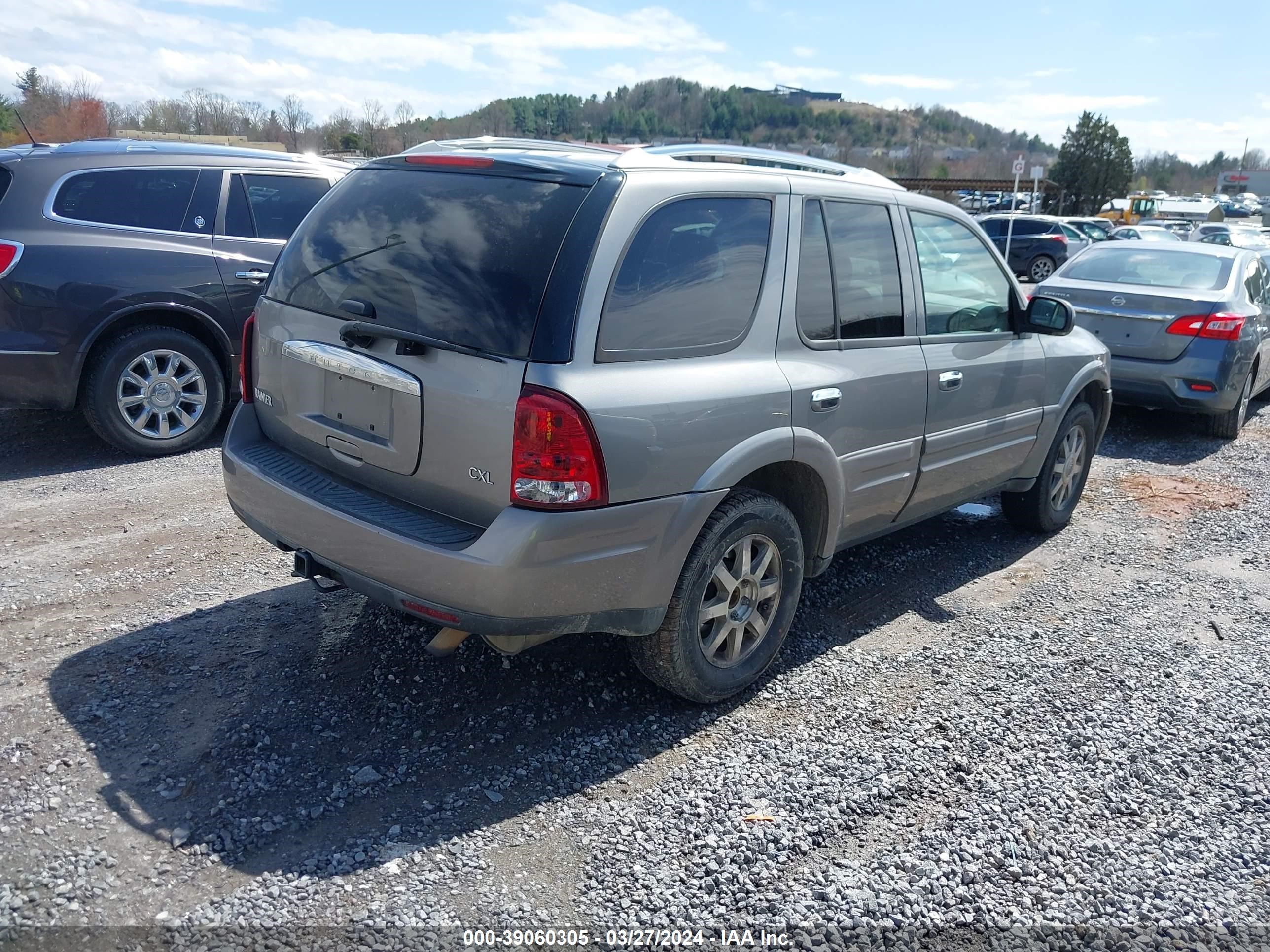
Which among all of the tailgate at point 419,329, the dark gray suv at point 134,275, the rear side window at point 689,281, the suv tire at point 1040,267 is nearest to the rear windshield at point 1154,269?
the rear side window at point 689,281

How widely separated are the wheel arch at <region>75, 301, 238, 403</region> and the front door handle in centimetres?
460

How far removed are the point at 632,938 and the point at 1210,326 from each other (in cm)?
757

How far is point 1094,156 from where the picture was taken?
52469 mm

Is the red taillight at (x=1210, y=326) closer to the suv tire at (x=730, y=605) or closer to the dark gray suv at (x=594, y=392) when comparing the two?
the dark gray suv at (x=594, y=392)

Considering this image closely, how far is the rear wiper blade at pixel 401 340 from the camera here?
304 centimetres

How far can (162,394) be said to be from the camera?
257 inches

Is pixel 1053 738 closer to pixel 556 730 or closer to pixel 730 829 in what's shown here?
pixel 730 829

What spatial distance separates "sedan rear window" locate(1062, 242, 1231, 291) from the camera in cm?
859

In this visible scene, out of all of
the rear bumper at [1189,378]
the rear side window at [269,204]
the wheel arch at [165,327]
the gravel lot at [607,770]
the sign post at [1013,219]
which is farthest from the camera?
the sign post at [1013,219]

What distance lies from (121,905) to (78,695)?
121cm

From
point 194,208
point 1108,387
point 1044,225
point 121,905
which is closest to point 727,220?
point 121,905

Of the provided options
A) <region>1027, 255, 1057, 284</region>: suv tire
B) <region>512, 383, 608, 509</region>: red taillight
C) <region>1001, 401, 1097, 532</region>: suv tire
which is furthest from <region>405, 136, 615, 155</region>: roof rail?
<region>1027, 255, 1057, 284</region>: suv tire

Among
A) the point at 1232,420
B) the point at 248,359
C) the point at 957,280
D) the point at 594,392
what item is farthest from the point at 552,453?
the point at 1232,420

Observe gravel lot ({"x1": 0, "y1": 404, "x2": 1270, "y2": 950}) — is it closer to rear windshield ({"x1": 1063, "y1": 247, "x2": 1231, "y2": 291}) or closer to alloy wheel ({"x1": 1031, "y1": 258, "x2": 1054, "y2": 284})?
rear windshield ({"x1": 1063, "y1": 247, "x2": 1231, "y2": 291})
